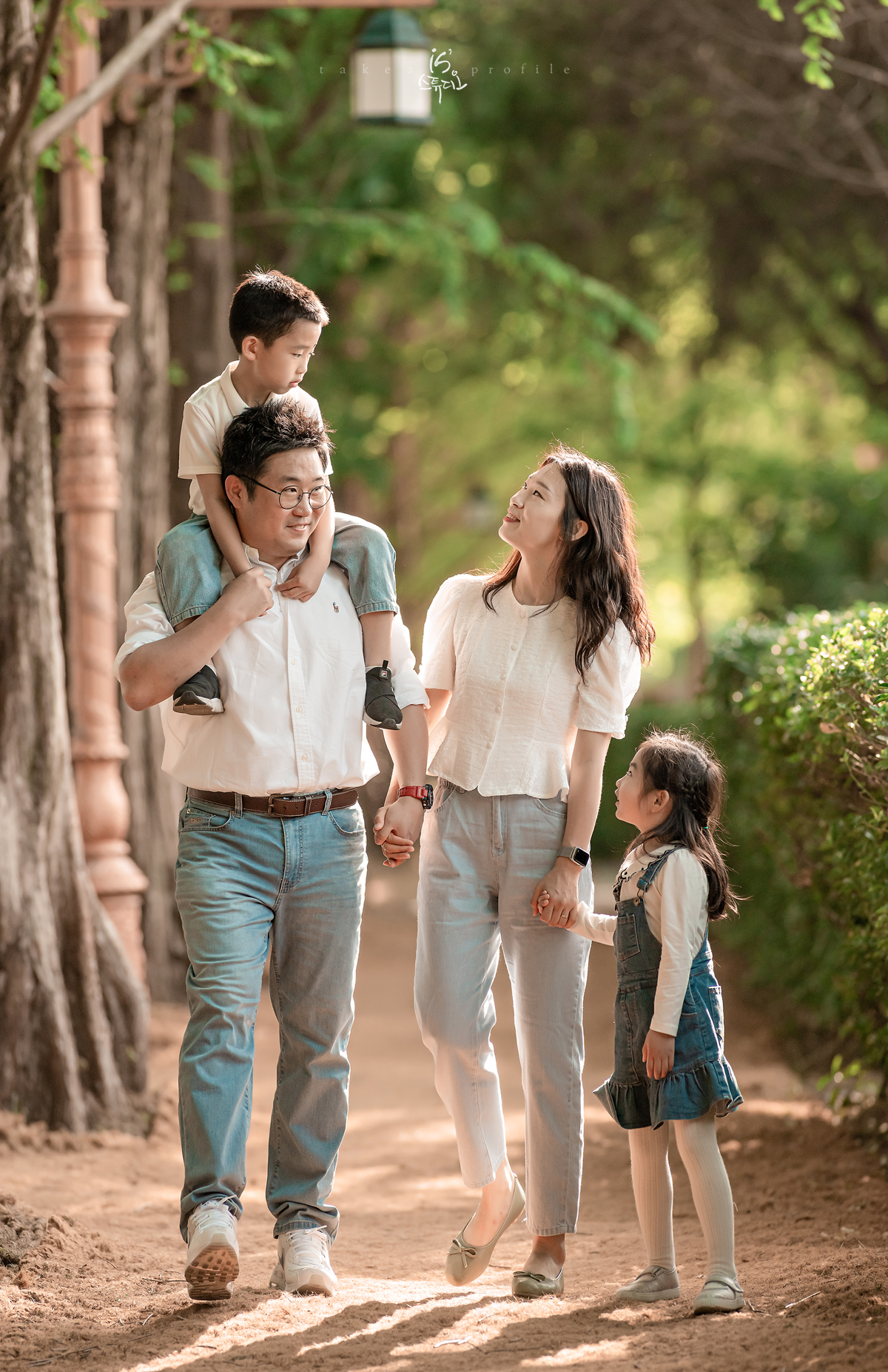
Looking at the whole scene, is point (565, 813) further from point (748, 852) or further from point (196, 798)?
point (748, 852)

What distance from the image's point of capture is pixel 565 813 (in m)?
3.74

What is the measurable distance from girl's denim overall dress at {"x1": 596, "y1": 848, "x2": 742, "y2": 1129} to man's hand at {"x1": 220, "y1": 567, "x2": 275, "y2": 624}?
3.78ft

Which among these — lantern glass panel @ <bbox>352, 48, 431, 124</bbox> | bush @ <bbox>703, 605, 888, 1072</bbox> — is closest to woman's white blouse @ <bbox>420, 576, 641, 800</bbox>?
bush @ <bbox>703, 605, 888, 1072</bbox>

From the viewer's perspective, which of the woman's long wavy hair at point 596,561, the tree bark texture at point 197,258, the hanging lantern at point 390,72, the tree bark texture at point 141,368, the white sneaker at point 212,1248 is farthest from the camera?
the tree bark texture at point 197,258

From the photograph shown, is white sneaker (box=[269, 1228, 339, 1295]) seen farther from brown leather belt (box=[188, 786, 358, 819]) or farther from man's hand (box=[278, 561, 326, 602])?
man's hand (box=[278, 561, 326, 602])

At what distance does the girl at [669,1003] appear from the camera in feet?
11.3

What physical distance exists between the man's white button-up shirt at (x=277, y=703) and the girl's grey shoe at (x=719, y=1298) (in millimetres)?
1500

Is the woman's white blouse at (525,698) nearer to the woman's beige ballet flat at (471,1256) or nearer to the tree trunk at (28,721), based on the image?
the woman's beige ballet flat at (471,1256)

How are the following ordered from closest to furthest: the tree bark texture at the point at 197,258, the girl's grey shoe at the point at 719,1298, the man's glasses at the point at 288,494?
the girl's grey shoe at the point at 719,1298 → the man's glasses at the point at 288,494 → the tree bark texture at the point at 197,258

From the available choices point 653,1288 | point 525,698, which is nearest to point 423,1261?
point 653,1288

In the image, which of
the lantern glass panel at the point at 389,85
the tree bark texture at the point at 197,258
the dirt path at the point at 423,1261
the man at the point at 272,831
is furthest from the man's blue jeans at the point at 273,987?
the tree bark texture at the point at 197,258

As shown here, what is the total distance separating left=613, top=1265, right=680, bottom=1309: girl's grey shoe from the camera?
141 inches

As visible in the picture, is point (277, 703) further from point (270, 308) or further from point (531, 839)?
point (270, 308)

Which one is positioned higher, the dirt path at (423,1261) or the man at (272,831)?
the man at (272,831)
